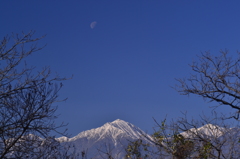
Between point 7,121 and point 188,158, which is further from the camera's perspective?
point 188,158

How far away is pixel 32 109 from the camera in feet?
25.6

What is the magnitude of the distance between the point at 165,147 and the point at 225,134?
5.78 feet

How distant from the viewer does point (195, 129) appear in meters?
9.84

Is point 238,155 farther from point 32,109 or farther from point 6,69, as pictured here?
point 6,69

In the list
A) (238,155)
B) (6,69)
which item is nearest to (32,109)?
(6,69)

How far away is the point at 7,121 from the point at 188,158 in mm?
4722

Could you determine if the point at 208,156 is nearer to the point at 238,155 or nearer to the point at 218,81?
the point at 238,155

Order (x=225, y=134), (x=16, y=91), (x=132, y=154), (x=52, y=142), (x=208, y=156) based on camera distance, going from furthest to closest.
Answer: (x=132, y=154), (x=225, y=134), (x=208, y=156), (x=52, y=142), (x=16, y=91)

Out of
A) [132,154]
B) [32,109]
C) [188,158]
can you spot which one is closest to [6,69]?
[32,109]

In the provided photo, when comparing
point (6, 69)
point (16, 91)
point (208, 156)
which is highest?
point (6, 69)

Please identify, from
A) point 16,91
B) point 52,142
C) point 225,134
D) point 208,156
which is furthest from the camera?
point 225,134

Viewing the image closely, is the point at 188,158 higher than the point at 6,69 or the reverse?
the reverse

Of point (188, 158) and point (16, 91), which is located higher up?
point (16, 91)

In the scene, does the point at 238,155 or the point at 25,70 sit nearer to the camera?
the point at 25,70
